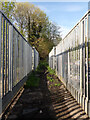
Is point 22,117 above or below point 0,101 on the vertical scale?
below

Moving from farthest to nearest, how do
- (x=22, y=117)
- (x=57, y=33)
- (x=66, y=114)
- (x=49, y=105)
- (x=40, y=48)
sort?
1. (x=57, y=33)
2. (x=40, y=48)
3. (x=49, y=105)
4. (x=66, y=114)
5. (x=22, y=117)

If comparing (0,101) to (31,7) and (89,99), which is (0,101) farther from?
(31,7)

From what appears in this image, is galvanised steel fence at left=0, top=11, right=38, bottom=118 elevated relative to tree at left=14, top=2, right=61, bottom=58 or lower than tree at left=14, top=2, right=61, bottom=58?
lower

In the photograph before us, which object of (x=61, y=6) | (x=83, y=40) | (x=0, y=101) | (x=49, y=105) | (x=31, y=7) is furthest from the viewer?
(x=31, y=7)

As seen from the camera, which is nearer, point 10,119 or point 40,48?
point 10,119

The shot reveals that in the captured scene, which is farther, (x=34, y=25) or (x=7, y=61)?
(x=34, y=25)

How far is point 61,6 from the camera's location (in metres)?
6.20

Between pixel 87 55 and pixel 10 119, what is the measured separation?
6.28 feet

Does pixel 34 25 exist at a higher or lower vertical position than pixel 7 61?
higher

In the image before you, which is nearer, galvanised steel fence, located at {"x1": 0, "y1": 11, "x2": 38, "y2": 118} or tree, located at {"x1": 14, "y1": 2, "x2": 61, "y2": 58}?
galvanised steel fence, located at {"x1": 0, "y1": 11, "x2": 38, "y2": 118}

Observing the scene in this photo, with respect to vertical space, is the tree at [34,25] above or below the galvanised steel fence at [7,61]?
above

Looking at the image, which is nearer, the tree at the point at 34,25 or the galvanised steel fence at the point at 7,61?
the galvanised steel fence at the point at 7,61

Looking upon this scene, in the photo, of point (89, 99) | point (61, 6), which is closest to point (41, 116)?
point (89, 99)

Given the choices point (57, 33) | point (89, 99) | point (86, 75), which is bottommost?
point (89, 99)
